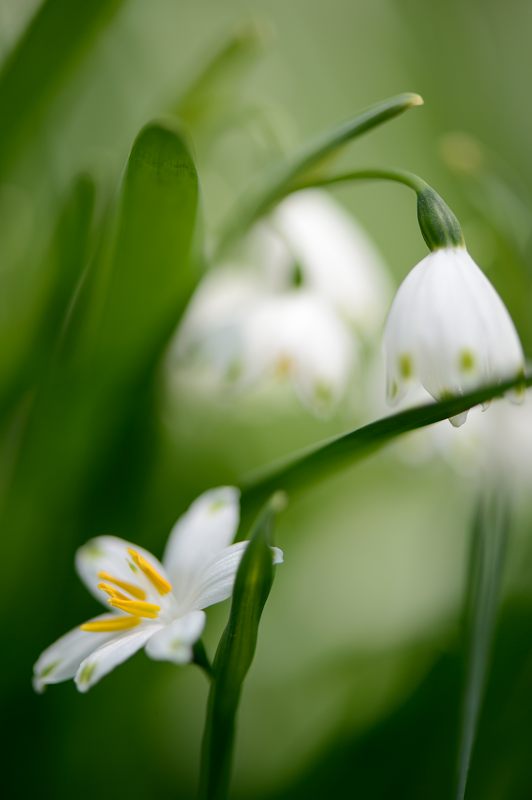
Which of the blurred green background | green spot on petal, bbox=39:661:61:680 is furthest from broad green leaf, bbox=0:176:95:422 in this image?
green spot on petal, bbox=39:661:61:680

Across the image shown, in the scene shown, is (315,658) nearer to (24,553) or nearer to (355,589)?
(355,589)

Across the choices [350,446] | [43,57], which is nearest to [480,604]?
[350,446]

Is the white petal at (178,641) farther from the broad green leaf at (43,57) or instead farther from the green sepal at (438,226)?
the broad green leaf at (43,57)

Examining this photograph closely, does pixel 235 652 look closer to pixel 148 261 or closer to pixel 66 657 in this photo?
pixel 66 657

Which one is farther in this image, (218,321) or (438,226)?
(218,321)

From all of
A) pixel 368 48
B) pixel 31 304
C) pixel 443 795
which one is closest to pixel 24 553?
pixel 31 304

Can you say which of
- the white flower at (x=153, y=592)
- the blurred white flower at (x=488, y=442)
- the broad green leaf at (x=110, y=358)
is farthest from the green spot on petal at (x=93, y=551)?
the blurred white flower at (x=488, y=442)
